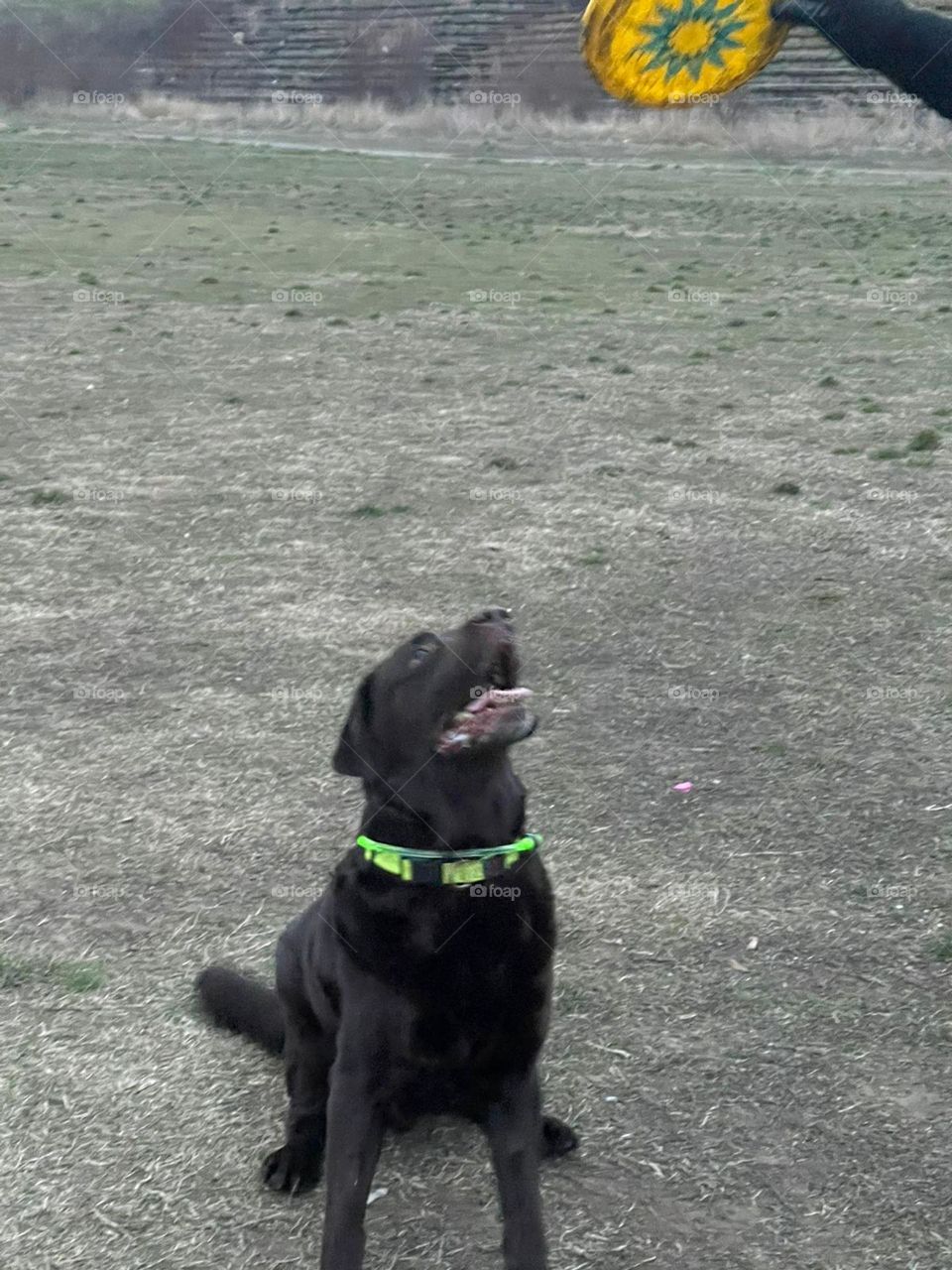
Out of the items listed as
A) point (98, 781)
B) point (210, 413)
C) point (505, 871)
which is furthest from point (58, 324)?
point (505, 871)

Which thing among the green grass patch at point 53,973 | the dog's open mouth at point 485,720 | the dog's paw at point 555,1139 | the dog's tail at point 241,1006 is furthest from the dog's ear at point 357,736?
the green grass patch at point 53,973

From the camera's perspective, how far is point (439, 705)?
2.67 metres

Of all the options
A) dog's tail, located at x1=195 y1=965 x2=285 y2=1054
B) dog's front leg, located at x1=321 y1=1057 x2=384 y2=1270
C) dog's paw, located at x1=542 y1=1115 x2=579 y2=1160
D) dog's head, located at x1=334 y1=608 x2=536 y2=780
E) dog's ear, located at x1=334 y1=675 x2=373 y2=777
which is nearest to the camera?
dog's front leg, located at x1=321 y1=1057 x2=384 y2=1270

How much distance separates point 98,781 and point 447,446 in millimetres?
4254

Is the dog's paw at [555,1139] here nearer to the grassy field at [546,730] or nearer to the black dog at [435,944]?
the grassy field at [546,730]

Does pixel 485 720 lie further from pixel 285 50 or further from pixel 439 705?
pixel 285 50

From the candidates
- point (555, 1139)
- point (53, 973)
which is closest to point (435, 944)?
point (555, 1139)

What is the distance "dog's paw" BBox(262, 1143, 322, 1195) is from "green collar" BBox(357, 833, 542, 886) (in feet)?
1.89

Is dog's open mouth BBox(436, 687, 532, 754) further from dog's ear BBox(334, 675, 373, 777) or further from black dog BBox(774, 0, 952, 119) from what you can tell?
black dog BBox(774, 0, 952, 119)

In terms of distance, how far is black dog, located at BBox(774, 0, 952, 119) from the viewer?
1823mm

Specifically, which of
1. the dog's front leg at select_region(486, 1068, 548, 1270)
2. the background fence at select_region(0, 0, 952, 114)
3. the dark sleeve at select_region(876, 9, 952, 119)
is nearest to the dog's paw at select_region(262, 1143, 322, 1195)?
the dog's front leg at select_region(486, 1068, 548, 1270)

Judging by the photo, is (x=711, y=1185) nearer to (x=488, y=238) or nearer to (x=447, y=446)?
(x=447, y=446)

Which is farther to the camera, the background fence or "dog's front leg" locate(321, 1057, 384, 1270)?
the background fence

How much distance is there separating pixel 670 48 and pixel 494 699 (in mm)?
1086
